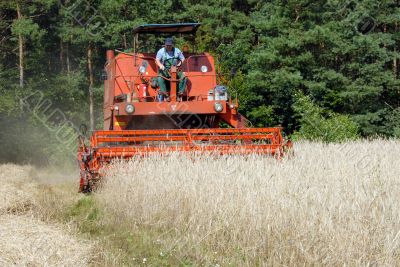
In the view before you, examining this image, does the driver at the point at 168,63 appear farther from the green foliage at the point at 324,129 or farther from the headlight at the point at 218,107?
the green foliage at the point at 324,129

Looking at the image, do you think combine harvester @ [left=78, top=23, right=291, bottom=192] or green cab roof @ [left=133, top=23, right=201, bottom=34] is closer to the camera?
combine harvester @ [left=78, top=23, right=291, bottom=192]

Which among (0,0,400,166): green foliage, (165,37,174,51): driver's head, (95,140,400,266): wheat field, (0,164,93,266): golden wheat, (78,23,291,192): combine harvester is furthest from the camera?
(0,0,400,166): green foliage

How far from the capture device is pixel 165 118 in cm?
1051

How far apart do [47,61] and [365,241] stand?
1164 inches

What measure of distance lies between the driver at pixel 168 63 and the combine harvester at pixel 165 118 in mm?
117

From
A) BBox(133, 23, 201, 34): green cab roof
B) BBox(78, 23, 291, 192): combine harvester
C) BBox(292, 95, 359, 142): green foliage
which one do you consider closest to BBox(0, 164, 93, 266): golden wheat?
BBox(78, 23, 291, 192): combine harvester

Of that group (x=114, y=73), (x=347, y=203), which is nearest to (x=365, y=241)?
(x=347, y=203)

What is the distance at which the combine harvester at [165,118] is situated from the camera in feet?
29.0

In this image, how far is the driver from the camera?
10258mm

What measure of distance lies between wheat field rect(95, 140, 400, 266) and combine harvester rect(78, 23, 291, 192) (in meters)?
0.99

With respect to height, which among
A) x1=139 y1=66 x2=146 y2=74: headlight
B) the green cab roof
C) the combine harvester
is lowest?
the combine harvester

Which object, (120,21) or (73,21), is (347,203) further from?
(73,21)

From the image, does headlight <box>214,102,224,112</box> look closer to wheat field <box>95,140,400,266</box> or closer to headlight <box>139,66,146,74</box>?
headlight <box>139,66,146,74</box>

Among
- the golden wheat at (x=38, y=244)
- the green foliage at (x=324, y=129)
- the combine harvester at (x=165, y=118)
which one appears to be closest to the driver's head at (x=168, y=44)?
the combine harvester at (x=165, y=118)
